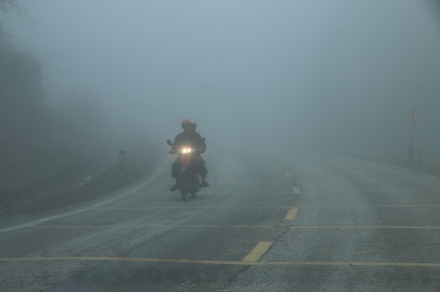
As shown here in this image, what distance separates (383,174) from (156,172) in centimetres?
812

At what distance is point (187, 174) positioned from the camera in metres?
14.5

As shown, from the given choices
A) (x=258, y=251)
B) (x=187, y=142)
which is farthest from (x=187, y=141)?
(x=258, y=251)

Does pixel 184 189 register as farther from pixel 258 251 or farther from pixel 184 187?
pixel 258 251

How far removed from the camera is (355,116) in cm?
7344

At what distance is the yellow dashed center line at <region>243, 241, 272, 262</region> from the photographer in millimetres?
7625

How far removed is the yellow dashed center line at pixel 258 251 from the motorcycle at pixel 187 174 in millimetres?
5786

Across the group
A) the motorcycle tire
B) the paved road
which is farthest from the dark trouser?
the paved road

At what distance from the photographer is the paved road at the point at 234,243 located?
6664 millimetres

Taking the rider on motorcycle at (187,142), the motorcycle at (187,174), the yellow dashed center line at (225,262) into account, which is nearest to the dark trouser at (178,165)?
the rider on motorcycle at (187,142)

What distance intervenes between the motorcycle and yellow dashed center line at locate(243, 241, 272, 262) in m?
5.79

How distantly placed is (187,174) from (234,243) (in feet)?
19.5

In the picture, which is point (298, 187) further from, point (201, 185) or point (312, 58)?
point (312, 58)

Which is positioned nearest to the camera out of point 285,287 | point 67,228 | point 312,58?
point 285,287

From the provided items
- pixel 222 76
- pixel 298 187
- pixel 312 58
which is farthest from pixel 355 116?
pixel 298 187
